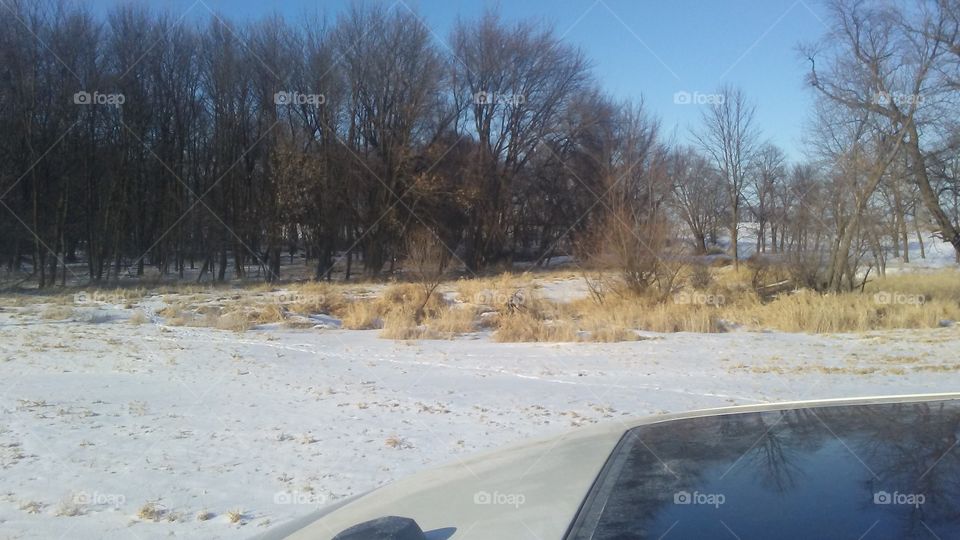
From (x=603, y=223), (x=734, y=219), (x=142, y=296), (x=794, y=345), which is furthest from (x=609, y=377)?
(x=734, y=219)

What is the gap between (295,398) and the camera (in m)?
9.24

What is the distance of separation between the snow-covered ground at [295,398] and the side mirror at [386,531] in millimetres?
1536

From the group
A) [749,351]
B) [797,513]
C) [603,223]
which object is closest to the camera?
[797,513]

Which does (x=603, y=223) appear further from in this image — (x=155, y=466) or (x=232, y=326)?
(x=155, y=466)

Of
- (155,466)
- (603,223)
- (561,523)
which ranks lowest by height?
(155,466)

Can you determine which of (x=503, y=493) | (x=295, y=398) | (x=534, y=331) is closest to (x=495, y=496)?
(x=503, y=493)

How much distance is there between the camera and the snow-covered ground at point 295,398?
5582 millimetres

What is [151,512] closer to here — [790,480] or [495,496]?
[495,496]

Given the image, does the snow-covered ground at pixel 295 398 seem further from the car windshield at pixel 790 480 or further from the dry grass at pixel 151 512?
the car windshield at pixel 790 480

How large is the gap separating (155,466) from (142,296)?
19706mm

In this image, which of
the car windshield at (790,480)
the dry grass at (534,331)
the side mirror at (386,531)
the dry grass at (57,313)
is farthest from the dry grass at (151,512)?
the dry grass at (57,313)

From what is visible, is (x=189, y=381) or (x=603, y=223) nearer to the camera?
(x=189, y=381)

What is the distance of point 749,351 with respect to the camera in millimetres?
13484

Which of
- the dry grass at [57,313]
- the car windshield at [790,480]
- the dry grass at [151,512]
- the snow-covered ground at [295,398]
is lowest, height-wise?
the dry grass at [151,512]
